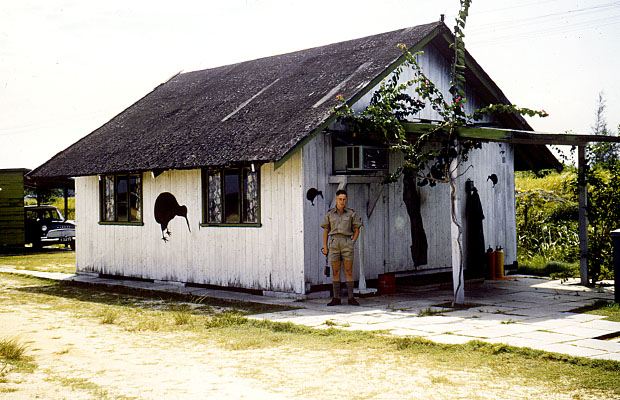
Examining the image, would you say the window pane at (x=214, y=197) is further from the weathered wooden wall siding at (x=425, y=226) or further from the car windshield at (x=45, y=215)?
the car windshield at (x=45, y=215)

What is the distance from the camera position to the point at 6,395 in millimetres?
6516

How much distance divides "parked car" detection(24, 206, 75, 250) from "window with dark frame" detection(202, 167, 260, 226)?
58.2ft

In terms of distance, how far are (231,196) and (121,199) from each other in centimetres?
435

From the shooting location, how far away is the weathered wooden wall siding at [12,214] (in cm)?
3020

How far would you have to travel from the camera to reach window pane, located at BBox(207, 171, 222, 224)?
1484 cm

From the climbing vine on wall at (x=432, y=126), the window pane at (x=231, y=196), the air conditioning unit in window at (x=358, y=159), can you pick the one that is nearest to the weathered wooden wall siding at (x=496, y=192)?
the climbing vine on wall at (x=432, y=126)

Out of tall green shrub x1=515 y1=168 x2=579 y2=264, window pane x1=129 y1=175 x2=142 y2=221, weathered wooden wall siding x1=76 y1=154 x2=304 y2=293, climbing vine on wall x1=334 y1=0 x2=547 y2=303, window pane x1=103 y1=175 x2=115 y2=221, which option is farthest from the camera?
tall green shrub x1=515 y1=168 x2=579 y2=264

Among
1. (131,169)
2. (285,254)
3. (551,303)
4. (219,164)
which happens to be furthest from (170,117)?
(551,303)

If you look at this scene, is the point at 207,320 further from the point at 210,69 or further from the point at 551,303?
the point at 210,69

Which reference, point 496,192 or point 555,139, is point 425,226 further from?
point 555,139

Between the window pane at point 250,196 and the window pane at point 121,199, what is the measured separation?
14.5ft

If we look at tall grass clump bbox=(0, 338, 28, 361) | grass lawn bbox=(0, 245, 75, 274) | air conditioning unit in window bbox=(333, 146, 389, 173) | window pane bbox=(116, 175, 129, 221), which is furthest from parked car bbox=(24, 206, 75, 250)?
tall grass clump bbox=(0, 338, 28, 361)

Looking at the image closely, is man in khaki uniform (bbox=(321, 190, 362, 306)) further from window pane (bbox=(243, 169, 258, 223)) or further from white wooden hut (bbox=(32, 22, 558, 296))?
window pane (bbox=(243, 169, 258, 223))

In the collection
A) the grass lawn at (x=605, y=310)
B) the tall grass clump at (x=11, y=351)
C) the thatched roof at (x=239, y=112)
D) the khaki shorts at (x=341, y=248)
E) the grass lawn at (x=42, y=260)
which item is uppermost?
the thatched roof at (x=239, y=112)
